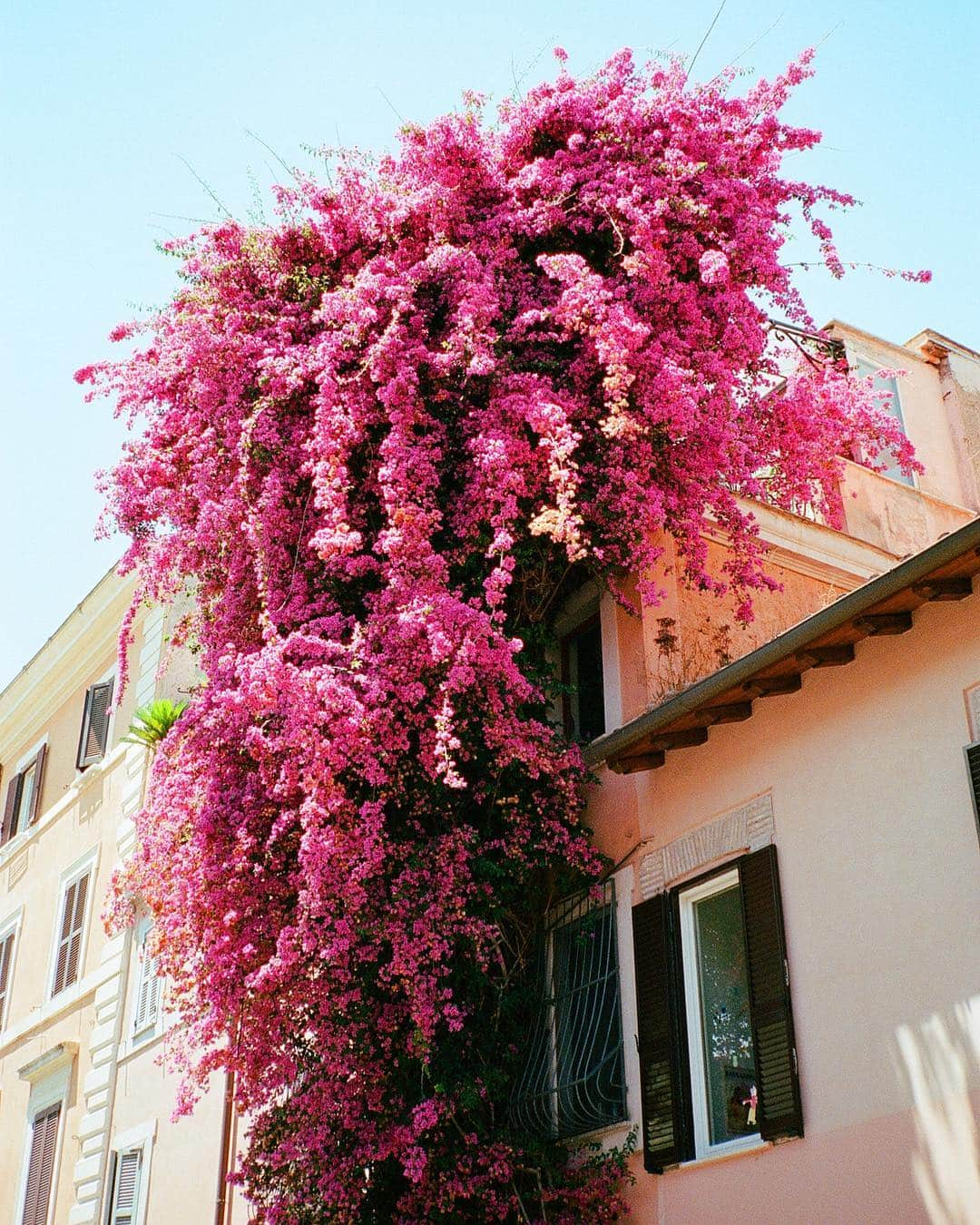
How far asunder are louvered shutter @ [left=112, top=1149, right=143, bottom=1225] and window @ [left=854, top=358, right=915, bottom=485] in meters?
10.1

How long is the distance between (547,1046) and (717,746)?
2.59 meters

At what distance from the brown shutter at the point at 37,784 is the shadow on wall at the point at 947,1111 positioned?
1540cm

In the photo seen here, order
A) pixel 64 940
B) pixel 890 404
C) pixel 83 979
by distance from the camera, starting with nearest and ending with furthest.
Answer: pixel 890 404, pixel 83 979, pixel 64 940

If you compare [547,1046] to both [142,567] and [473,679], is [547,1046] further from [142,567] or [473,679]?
[142,567]

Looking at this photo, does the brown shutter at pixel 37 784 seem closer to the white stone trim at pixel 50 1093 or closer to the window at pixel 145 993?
the white stone trim at pixel 50 1093

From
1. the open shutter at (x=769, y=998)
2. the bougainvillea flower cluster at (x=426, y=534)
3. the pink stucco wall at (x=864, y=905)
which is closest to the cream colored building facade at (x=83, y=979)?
the bougainvillea flower cluster at (x=426, y=534)

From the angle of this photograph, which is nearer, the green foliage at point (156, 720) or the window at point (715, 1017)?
the window at point (715, 1017)

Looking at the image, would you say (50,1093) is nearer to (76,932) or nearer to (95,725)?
(76,932)

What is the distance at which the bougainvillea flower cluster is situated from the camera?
9.86 m

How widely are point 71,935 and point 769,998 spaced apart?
11.2 metres

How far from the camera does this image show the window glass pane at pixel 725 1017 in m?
9.02

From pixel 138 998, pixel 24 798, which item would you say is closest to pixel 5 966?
pixel 24 798

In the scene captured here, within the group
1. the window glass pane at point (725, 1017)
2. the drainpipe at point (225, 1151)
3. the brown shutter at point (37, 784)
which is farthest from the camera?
the brown shutter at point (37, 784)

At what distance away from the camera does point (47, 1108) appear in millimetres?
16734
